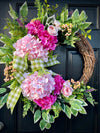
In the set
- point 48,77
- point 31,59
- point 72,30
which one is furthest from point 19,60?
point 72,30

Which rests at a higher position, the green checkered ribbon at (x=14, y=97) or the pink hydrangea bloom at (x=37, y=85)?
the pink hydrangea bloom at (x=37, y=85)

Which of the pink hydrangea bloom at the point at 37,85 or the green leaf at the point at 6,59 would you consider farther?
the green leaf at the point at 6,59

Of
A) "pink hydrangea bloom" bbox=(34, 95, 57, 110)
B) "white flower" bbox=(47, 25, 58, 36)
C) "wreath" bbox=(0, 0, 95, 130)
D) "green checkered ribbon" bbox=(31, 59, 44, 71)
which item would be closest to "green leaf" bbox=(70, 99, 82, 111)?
"wreath" bbox=(0, 0, 95, 130)

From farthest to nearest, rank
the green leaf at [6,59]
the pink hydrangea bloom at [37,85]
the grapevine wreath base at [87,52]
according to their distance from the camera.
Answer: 1. the grapevine wreath base at [87,52]
2. the green leaf at [6,59]
3. the pink hydrangea bloom at [37,85]

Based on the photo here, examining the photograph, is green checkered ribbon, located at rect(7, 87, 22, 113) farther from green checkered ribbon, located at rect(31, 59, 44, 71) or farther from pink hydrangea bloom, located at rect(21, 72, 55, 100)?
green checkered ribbon, located at rect(31, 59, 44, 71)

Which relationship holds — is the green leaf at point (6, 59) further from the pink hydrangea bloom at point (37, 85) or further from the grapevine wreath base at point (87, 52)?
the grapevine wreath base at point (87, 52)

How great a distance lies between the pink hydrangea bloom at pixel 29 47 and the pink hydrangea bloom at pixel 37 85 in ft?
0.39

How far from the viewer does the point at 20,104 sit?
1.11 m

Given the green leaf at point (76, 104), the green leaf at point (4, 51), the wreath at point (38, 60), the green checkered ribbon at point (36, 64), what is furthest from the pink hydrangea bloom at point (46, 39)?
the green leaf at point (76, 104)

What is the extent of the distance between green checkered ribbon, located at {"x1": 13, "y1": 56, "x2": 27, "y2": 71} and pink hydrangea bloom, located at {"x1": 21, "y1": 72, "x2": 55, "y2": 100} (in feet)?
0.21

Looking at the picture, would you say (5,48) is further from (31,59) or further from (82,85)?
(82,85)

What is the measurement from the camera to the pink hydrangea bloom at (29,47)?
30.9 inches

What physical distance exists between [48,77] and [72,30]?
14.4 inches

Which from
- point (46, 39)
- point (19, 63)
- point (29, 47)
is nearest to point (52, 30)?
point (46, 39)
